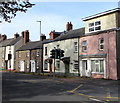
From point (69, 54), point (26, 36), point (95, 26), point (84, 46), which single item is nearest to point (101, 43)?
point (95, 26)

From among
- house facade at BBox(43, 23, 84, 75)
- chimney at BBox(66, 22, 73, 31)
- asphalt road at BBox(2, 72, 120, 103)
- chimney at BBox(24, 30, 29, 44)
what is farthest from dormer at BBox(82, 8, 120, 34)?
chimney at BBox(24, 30, 29, 44)

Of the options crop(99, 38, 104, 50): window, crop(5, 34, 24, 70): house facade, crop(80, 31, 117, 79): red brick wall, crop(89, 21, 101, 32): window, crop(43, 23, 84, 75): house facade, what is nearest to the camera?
crop(80, 31, 117, 79): red brick wall

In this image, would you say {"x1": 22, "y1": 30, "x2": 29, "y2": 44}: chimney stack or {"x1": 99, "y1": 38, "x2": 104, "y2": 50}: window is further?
{"x1": 22, "y1": 30, "x2": 29, "y2": 44}: chimney stack

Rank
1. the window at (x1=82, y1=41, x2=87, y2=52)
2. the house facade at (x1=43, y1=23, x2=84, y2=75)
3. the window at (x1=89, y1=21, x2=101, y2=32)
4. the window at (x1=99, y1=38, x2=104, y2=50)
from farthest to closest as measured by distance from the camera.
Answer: the house facade at (x1=43, y1=23, x2=84, y2=75), the window at (x1=82, y1=41, x2=87, y2=52), the window at (x1=89, y1=21, x2=101, y2=32), the window at (x1=99, y1=38, x2=104, y2=50)

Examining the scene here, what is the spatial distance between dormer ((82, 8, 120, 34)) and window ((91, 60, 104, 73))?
4.53 meters

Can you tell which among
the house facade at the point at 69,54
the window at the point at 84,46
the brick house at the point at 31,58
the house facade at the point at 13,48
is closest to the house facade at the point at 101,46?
the window at the point at 84,46

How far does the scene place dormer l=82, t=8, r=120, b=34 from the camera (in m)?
25.8

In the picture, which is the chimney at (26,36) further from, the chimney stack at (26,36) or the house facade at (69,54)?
the house facade at (69,54)

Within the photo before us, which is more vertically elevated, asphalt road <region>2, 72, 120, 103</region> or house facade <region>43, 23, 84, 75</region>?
house facade <region>43, 23, 84, 75</region>

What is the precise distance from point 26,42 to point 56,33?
1657cm

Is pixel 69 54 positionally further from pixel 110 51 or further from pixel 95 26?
pixel 110 51

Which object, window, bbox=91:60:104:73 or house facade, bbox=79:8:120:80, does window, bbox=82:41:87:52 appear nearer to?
house facade, bbox=79:8:120:80

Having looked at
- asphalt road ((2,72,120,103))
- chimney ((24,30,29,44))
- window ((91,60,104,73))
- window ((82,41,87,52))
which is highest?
chimney ((24,30,29,44))

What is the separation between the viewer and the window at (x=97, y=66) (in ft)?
87.8
